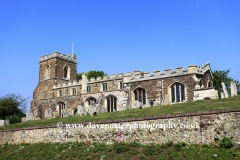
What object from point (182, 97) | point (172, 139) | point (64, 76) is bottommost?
point (172, 139)

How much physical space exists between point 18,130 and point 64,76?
29.2 m

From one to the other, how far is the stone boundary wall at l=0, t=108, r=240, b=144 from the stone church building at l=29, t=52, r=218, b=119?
21.7 ft

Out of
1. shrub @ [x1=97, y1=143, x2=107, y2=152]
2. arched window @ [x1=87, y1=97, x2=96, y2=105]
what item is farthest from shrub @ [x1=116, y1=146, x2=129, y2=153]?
arched window @ [x1=87, y1=97, x2=96, y2=105]

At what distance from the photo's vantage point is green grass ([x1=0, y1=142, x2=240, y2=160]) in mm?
9244

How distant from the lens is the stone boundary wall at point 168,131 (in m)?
9.94

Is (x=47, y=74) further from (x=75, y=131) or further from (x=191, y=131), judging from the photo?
(x=191, y=131)

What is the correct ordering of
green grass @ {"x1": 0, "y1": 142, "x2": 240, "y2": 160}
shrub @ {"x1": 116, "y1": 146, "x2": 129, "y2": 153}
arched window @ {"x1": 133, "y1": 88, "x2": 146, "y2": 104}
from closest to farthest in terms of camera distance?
green grass @ {"x1": 0, "y1": 142, "x2": 240, "y2": 160}
shrub @ {"x1": 116, "y1": 146, "x2": 129, "y2": 153}
arched window @ {"x1": 133, "y1": 88, "x2": 146, "y2": 104}

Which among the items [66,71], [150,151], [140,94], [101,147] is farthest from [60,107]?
[150,151]

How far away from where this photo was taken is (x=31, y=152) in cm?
1502

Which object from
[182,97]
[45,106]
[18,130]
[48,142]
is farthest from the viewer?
[45,106]

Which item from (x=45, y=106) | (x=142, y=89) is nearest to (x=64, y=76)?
(x=45, y=106)

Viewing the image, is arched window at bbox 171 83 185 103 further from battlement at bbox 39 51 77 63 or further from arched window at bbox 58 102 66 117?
battlement at bbox 39 51 77 63

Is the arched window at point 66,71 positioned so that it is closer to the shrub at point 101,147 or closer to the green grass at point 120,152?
the green grass at point 120,152

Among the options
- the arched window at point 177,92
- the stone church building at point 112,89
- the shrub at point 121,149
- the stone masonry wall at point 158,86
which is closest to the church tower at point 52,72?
the stone church building at point 112,89
